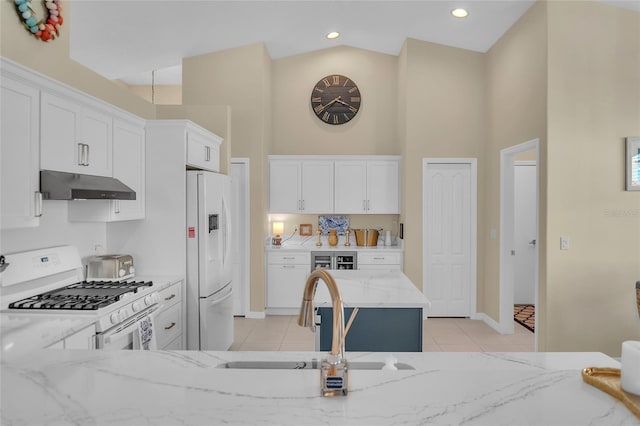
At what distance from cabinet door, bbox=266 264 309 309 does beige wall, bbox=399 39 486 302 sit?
1453 millimetres

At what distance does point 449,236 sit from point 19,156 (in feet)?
15.2

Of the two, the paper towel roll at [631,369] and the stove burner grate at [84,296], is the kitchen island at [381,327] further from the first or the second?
the paper towel roll at [631,369]

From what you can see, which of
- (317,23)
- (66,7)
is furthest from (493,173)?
(66,7)

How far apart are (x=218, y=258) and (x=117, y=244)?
33.8 inches

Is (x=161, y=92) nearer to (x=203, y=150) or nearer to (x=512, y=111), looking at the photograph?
(x=203, y=150)

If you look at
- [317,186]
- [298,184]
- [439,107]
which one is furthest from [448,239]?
[298,184]

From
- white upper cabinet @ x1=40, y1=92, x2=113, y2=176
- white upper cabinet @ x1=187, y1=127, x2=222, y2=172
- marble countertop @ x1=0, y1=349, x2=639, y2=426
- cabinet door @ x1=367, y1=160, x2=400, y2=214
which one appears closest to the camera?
marble countertop @ x1=0, y1=349, x2=639, y2=426

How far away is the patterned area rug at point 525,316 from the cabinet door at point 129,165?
4.52 m

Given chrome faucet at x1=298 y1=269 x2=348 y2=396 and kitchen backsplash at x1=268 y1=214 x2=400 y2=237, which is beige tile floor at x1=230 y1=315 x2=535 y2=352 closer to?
kitchen backsplash at x1=268 y1=214 x2=400 y2=237

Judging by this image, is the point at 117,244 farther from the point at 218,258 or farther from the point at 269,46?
the point at 269,46

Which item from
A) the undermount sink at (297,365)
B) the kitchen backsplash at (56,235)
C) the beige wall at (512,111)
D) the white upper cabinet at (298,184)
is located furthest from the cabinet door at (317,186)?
the undermount sink at (297,365)

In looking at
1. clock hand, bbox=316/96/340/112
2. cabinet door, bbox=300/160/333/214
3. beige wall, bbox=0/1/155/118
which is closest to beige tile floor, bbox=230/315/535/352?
cabinet door, bbox=300/160/333/214

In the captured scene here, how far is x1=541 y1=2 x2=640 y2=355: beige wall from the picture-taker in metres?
3.66

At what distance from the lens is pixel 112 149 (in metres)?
3.04
